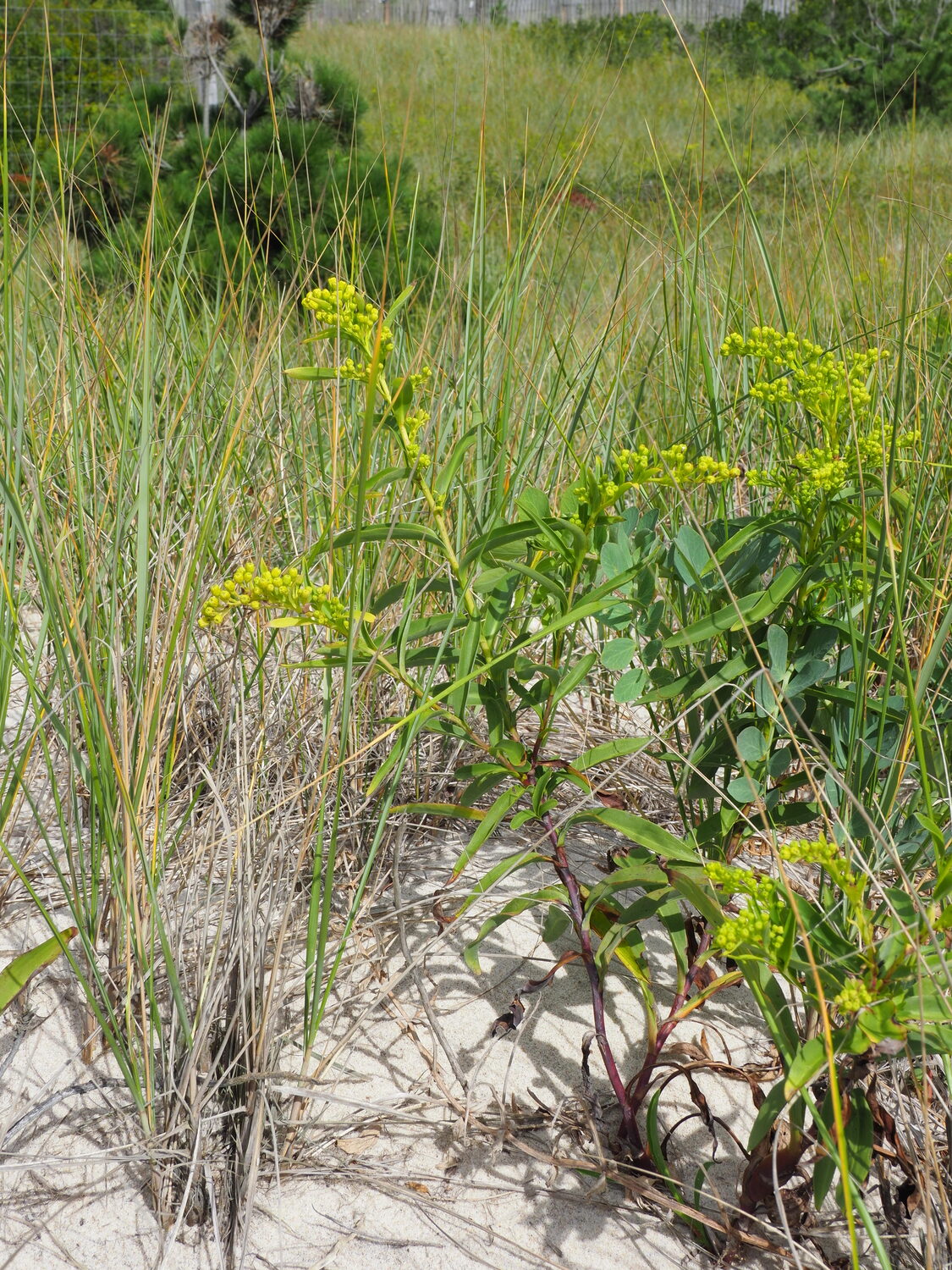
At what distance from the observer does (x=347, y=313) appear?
90 centimetres

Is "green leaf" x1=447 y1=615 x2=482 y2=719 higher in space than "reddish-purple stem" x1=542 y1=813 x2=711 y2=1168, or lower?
higher

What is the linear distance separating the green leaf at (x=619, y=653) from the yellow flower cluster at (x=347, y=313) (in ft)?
1.16

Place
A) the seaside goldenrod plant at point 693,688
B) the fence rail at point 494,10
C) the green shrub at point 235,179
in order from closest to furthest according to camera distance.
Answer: the seaside goldenrod plant at point 693,688, the green shrub at point 235,179, the fence rail at point 494,10

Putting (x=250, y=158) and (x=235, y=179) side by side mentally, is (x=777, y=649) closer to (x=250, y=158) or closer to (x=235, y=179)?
(x=250, y=158)

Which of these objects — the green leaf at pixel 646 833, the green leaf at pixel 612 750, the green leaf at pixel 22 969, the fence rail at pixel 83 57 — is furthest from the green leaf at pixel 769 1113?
the fence rail at pixel 83 57

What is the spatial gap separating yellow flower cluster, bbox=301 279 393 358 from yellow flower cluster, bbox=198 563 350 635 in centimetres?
22

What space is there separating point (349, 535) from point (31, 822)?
2.21ft

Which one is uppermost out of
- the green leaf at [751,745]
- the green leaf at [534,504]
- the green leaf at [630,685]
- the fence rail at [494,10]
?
the fence rail at [494,10]

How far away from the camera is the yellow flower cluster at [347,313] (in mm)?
876

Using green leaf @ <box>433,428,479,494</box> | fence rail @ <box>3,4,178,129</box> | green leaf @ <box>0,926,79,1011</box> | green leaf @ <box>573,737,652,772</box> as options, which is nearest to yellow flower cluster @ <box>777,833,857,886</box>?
green leaf @ <box>573,737,652,772</box>

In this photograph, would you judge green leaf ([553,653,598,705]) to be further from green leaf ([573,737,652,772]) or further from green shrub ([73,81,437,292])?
green shrub ([73,81,437,292])

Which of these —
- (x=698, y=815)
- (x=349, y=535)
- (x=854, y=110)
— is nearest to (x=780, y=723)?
(x=698, y=815)

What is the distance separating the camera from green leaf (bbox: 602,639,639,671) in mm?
987

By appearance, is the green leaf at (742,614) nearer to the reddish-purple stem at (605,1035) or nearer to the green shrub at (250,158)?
the reddish-purple stem at (605,1035)
